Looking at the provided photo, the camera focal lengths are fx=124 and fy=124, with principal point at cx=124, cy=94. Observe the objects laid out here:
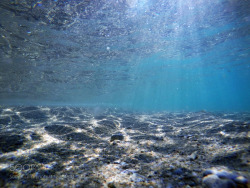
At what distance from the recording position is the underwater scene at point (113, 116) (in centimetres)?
209

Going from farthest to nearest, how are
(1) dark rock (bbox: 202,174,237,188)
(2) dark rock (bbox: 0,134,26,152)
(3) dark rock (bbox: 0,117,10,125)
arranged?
(3) dark rock (bbox: 0,117,10,125) → (2) dark rock (bbox: 0,134,26,152) → (1) dark rock (bbox: 202,174,237,188)

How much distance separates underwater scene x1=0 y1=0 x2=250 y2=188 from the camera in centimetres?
209

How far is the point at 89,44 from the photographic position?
48.3ft

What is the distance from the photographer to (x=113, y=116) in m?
10.8

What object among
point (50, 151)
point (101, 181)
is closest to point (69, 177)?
point (101, 181)

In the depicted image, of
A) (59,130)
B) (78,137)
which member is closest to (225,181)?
(78,137)

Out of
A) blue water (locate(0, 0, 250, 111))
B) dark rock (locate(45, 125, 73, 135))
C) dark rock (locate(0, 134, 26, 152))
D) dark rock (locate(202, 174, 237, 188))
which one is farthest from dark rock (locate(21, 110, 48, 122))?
dark rock (locate(202, 174, 237, 188))

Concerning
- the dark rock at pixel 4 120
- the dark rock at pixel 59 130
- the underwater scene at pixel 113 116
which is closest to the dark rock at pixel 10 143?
the underwater scene at pixel 113 116

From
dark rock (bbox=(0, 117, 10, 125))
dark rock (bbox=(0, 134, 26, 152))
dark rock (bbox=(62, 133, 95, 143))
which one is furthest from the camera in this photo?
dark rock (bbox=(0, 117, 10, 125))

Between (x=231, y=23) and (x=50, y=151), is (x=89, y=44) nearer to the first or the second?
(x=50, y=151)

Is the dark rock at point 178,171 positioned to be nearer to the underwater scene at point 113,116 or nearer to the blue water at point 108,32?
the underwater scene at point 113,116

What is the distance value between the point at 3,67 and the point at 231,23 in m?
31.0

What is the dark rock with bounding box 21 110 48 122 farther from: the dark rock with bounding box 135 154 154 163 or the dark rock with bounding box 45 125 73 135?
the dark rock with bounding box 135 154 154 163

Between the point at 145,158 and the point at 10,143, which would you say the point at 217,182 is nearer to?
the point at 145,158
